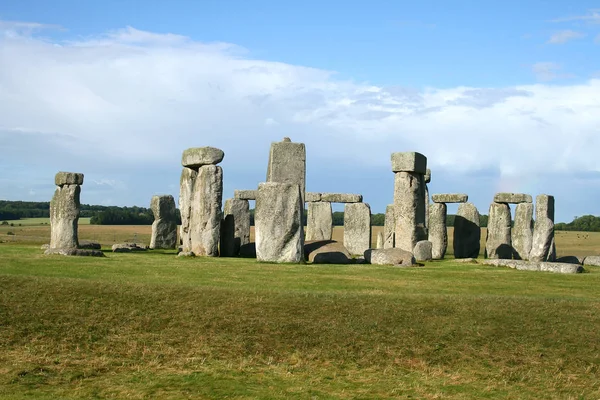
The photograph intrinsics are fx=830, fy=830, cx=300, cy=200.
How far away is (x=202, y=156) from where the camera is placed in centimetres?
2862

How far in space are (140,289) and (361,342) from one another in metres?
5.13

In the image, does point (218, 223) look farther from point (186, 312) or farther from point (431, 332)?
point (431, 332)

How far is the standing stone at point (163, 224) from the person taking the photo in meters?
37.3

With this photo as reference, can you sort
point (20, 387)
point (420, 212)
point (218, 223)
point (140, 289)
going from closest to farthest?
point (20, 387) < point (140, 289) < point (218, 223) < point (420, 212)

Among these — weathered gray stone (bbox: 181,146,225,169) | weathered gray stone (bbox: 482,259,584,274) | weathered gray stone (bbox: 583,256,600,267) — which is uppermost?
weathered gray stone (bbox: 181,146,225,169)

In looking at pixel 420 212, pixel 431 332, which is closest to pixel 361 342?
pixel 431 332

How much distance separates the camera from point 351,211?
3562 cm

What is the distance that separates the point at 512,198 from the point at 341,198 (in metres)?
7.62

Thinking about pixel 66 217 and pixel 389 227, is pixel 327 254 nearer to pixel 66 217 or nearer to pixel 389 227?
pixel 389 227

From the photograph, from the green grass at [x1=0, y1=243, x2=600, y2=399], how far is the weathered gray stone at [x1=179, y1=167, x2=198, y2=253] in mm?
9806

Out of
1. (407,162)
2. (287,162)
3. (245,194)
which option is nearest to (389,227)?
(407,162)

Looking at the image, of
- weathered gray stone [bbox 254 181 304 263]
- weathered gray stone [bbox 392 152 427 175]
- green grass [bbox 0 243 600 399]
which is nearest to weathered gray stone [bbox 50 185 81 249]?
weathered gray stone [bbox 254 181 304 263]

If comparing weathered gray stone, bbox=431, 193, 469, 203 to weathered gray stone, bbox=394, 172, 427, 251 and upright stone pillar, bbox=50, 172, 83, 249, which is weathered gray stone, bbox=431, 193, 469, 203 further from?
upright stone pillar, bbox=50, 172, 83, 249

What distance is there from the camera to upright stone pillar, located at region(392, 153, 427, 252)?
29.7 meters
